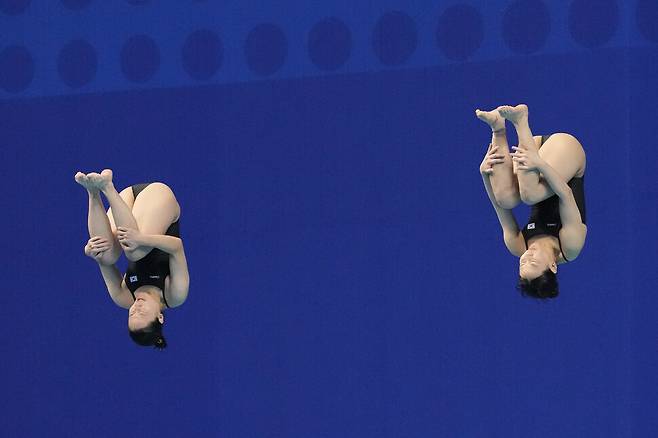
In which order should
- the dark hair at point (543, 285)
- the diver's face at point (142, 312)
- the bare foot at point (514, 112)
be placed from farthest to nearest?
the diver's face at point (142, 312)
the dark hair at point (543, 285)
the bare foot at point (514, 112)

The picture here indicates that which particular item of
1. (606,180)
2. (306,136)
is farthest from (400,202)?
(606,180)

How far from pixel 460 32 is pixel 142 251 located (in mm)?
Result: 2124

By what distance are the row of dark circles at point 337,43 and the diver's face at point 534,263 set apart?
4.66 feet

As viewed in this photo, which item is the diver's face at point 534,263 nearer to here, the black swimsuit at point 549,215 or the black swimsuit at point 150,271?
the black swimsuit at point 549,215

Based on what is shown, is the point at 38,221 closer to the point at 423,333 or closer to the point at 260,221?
the point at 260,221

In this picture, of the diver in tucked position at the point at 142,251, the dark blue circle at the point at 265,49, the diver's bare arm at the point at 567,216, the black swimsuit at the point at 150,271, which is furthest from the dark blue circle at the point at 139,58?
the diver's bare arm at the point at 567,216

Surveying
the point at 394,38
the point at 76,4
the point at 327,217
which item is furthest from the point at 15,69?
the point at 394,38

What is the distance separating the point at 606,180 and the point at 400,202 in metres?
1.10

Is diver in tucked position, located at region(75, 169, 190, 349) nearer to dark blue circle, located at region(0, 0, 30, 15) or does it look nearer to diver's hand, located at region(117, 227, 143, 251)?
diver's hand, located at region(117, 227, 143, 251)

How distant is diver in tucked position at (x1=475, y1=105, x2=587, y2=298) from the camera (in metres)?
5.08

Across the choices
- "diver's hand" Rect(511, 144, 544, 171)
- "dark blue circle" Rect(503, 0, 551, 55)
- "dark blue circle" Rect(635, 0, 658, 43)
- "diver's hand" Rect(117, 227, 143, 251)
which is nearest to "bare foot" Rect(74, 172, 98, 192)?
"diver's hand" Rect(117, 227, 143, 251)

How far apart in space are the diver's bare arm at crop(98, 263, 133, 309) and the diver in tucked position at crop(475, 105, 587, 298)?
168 centimetres

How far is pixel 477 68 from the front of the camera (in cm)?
650

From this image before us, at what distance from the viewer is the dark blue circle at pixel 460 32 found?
650 centimetres
